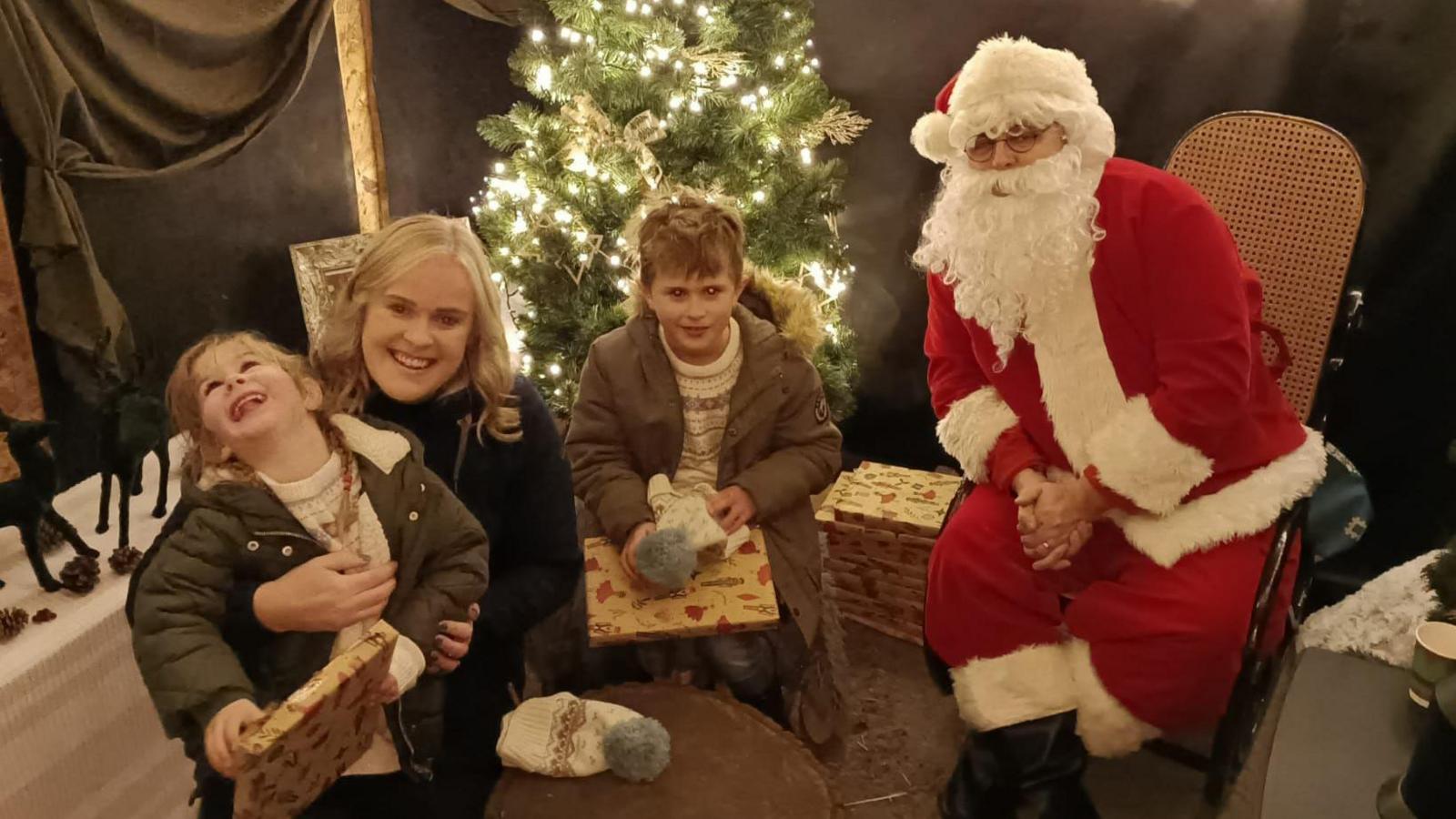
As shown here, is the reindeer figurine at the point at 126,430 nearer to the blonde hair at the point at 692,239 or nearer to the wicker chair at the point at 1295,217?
the blonde hair at the point at 692,239

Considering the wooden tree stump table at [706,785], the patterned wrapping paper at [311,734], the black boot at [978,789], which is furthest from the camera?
the black boot at [978,789]

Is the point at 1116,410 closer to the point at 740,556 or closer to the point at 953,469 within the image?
the point at 740,556

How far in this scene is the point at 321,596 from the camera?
1.27 m

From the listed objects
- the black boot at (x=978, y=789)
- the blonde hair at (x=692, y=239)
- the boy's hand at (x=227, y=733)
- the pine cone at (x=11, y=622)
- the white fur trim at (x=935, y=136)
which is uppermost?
the white fur trim at (x=935, y=136)

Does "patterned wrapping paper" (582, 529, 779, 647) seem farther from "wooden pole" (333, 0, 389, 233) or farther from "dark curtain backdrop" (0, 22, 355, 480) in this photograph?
"wooden pole" (333, 0, 389, 233)

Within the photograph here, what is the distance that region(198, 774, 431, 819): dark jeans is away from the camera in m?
1.45

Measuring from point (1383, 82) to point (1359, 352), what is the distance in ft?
2.19

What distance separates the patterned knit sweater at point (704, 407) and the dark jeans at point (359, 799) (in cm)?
86

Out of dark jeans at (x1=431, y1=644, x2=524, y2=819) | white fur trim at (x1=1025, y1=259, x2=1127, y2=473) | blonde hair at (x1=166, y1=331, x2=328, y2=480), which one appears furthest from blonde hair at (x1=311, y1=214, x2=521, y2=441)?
white fur trim at (x1=1025, y1=259, x2=1127, y2=473)

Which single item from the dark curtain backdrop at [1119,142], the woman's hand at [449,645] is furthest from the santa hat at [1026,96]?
the woman's hand at [449,645]

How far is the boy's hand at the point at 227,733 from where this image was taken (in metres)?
1.17

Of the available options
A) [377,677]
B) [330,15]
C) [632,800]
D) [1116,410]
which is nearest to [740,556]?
[632,800]

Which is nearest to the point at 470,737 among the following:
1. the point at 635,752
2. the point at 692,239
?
the point at 635,752

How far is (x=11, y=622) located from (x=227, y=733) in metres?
0.85
